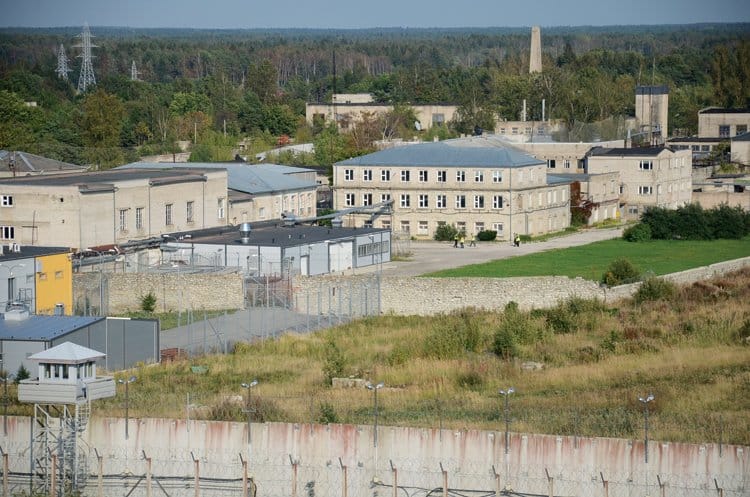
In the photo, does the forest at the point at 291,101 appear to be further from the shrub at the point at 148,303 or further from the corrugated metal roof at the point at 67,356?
the corrugated metal roof at the point at 67,356

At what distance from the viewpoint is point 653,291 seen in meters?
35.5

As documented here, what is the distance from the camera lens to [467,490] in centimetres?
1908

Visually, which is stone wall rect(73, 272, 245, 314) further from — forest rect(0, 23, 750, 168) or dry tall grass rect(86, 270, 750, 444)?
forest rect(0, 23, 750, 168)

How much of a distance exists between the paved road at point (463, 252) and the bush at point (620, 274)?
517 centimetres

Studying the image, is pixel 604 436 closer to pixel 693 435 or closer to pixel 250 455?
pixel 693 435

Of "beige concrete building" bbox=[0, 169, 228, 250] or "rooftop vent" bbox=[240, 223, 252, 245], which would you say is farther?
"beige concrete building" bbox=[0, 169, 228, 250]

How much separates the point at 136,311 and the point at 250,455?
14281mm

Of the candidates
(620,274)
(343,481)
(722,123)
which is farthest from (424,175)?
(722,123)

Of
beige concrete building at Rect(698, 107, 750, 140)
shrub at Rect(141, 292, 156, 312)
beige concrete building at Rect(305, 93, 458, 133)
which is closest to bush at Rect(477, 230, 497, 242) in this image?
shrub at Rect(141, 292, 156, 312)

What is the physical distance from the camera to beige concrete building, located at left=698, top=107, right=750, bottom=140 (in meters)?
82.4

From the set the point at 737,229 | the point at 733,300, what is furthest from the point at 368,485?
the point at 737,229

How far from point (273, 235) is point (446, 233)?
35.8 ft

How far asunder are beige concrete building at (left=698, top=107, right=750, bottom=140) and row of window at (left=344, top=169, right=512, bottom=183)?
33562 millimetres

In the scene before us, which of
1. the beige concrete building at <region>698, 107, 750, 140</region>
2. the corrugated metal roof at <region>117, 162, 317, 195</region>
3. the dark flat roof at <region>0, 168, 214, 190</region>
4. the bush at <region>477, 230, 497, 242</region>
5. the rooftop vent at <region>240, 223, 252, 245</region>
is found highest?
the beige concrete building at <region>698, 107, 750, 140</region>
